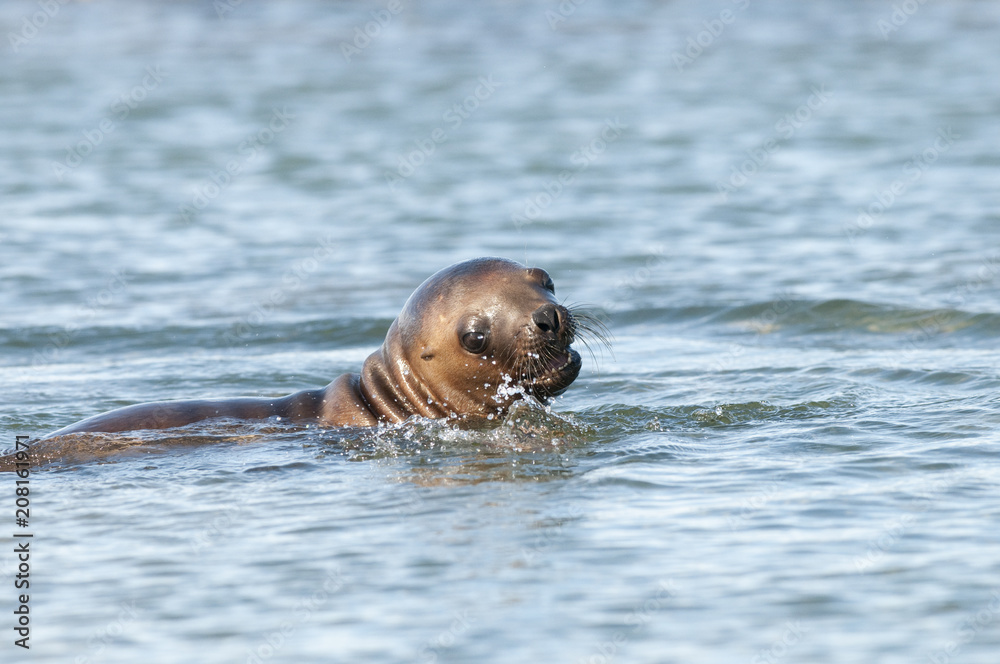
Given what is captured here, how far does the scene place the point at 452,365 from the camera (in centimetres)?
759

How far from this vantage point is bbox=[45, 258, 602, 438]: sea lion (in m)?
7.33

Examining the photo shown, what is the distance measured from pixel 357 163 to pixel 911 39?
1497cm

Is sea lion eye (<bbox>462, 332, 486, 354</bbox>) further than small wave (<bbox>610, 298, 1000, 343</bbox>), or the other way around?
small wave (<bbox>610, 298, 1000, 343</bbox>)

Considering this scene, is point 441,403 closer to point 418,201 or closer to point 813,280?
point 813,280

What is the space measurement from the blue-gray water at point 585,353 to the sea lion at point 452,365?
0.18 m

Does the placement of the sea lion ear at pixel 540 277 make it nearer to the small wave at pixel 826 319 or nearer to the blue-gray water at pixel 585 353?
the blue-gray water at pixel 585 353

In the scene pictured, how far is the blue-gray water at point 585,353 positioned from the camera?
542 cm

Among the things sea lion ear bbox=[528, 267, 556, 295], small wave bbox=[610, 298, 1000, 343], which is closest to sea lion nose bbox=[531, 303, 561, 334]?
sea lion ear bbox=[528, 267, 556, 295]

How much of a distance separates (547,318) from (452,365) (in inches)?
24.4

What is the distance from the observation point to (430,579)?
5688 millimetres

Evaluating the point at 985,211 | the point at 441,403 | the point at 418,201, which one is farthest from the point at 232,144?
the point at 441,403

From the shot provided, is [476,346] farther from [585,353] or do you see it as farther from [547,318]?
[585,353]

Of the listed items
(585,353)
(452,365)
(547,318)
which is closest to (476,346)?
(452,365)

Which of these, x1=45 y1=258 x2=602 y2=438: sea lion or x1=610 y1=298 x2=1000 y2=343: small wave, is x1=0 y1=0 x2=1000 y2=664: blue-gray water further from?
x1=45 y1=258 x2=602 y2=438: sea lion
